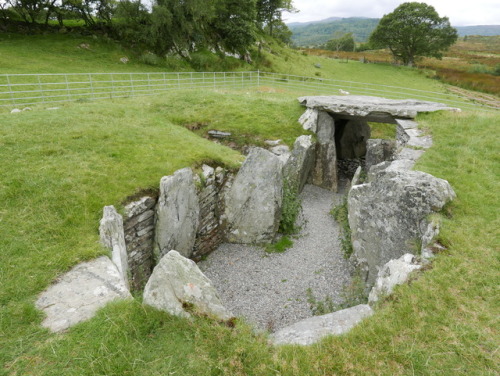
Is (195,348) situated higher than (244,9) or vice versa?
(244,9)

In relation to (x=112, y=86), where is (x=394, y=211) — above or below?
below

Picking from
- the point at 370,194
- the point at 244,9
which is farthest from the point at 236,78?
the point at 370,194

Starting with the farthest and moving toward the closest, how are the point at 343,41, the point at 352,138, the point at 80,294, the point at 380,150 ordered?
the point at 343,41, the point at 352,138, the point at 380,150, the point at 80,294

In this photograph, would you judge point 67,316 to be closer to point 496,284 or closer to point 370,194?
point 496,284

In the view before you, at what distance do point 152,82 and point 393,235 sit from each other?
25.4 m

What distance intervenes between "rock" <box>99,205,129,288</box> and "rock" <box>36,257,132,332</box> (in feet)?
1.96

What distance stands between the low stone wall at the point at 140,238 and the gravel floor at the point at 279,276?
A: 7.99 feet

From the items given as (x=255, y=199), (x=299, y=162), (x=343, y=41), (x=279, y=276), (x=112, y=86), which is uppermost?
(x=343, y=41)

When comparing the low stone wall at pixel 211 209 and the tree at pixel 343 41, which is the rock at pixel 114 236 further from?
the tree at pixel 343 41

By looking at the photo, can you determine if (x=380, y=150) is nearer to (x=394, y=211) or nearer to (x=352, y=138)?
(x=352, y=138)

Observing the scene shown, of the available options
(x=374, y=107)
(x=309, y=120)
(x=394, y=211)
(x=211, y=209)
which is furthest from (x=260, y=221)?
(x=374, y=107)

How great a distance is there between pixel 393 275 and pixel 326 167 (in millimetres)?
11384

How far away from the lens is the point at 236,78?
34.1 m

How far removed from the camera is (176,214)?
33.5 feet
